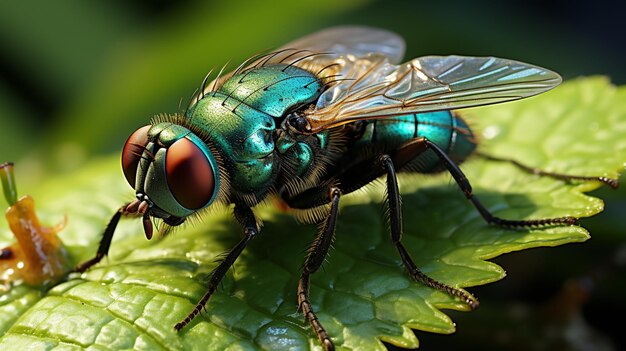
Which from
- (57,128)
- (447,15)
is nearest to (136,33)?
(57,128)

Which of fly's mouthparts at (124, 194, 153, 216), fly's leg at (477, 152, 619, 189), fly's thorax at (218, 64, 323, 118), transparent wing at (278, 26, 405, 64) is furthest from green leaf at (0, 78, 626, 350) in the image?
transparent wing at (278, 26, 405, 64)

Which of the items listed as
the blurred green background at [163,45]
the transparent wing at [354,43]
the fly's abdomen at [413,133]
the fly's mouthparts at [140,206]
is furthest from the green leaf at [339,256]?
the blurred green background at [163,45]

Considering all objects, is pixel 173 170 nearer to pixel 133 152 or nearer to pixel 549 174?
pixel 133 152

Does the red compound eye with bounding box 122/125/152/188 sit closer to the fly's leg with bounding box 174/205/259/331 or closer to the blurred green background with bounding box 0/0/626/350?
the fly's leg with bounding box 174/205/259/331

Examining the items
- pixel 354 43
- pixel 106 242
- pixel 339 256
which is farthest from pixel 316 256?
pixel 354 43

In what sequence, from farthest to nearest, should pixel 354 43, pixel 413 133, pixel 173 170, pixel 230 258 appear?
pixel 354 43, pixel 413 133, pixel 230 258, pixel 173 170

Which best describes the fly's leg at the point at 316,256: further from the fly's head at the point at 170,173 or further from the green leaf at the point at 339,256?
the fly's head at the point at 170,173

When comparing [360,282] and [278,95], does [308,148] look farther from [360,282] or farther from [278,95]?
[360,282]
